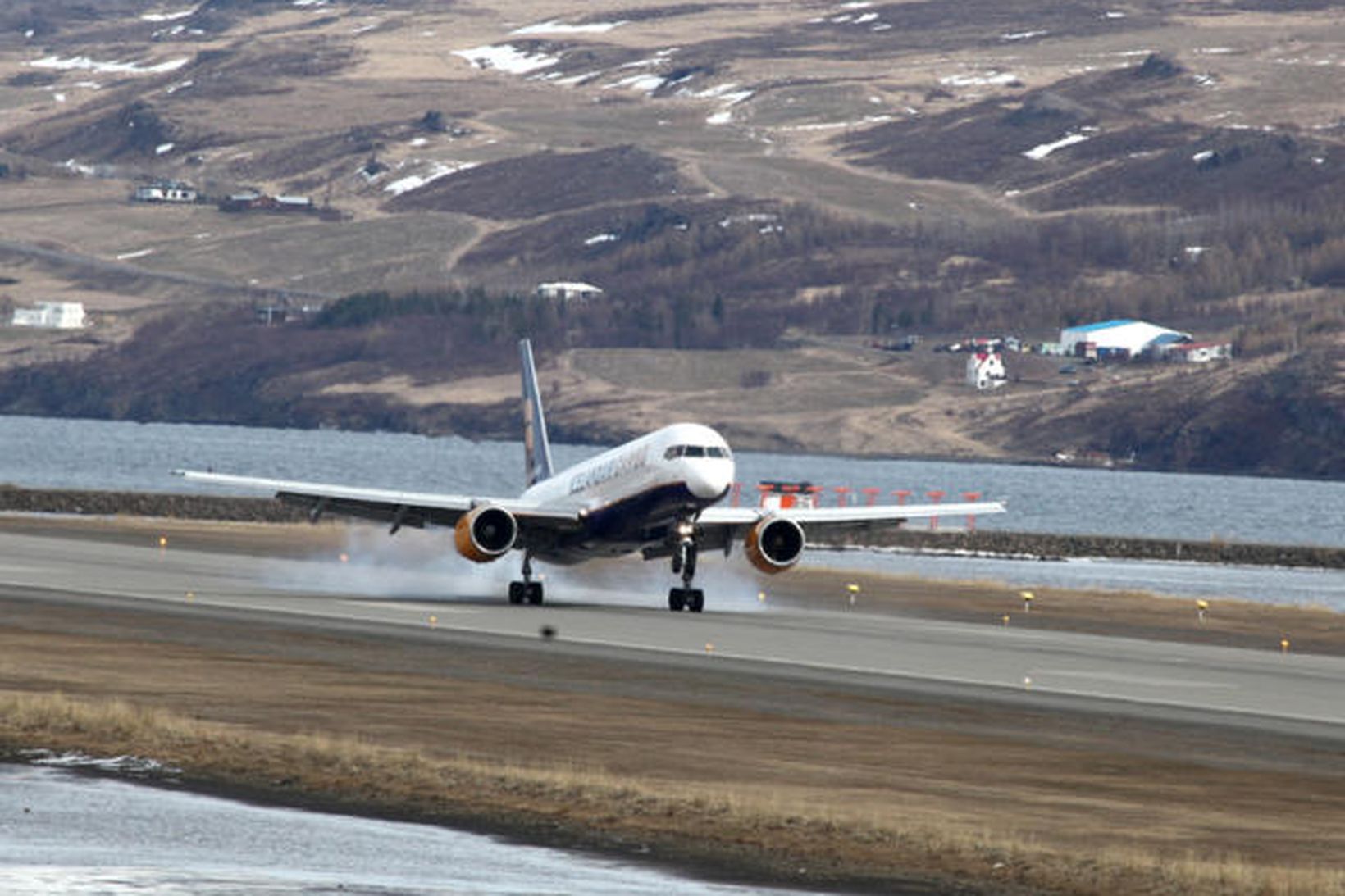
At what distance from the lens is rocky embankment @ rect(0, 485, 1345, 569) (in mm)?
144000

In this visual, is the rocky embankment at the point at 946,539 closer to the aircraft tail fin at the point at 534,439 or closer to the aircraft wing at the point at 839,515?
the aircraft tail fin at the point at 534,439

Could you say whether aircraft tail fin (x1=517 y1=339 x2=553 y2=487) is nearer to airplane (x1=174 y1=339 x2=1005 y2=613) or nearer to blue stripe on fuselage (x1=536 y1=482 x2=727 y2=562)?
airplane (x1=174 y1=339 x2=1005 y2=613)

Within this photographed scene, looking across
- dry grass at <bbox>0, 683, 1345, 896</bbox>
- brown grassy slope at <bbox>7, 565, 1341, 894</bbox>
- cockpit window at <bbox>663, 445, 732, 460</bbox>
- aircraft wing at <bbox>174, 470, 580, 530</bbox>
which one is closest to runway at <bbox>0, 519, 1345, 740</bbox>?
aircraft wing at <bbox>174, 470, 580, 530</bbox>

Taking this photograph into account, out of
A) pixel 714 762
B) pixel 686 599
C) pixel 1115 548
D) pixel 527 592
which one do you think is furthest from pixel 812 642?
pixel 1115 548

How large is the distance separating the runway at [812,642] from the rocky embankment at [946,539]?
54.4 meters

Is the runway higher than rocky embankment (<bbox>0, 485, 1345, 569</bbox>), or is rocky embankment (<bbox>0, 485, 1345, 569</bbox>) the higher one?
rocky embankment (<bbox>0, 485, 1345, 569</bbox>)

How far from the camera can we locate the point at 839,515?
78.2 m

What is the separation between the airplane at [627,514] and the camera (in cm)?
7056

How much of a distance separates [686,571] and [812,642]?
929 cm

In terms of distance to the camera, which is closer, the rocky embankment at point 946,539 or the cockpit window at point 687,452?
the cockpit window at point 687,452

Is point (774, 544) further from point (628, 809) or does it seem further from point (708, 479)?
point (628, 809)

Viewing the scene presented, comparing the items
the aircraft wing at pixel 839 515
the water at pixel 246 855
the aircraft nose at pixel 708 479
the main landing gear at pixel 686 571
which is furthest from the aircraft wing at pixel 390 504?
the water at pixel 246 855

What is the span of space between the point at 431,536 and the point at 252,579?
3138cm

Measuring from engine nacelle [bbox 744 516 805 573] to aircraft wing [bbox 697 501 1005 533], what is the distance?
461 millimetres
